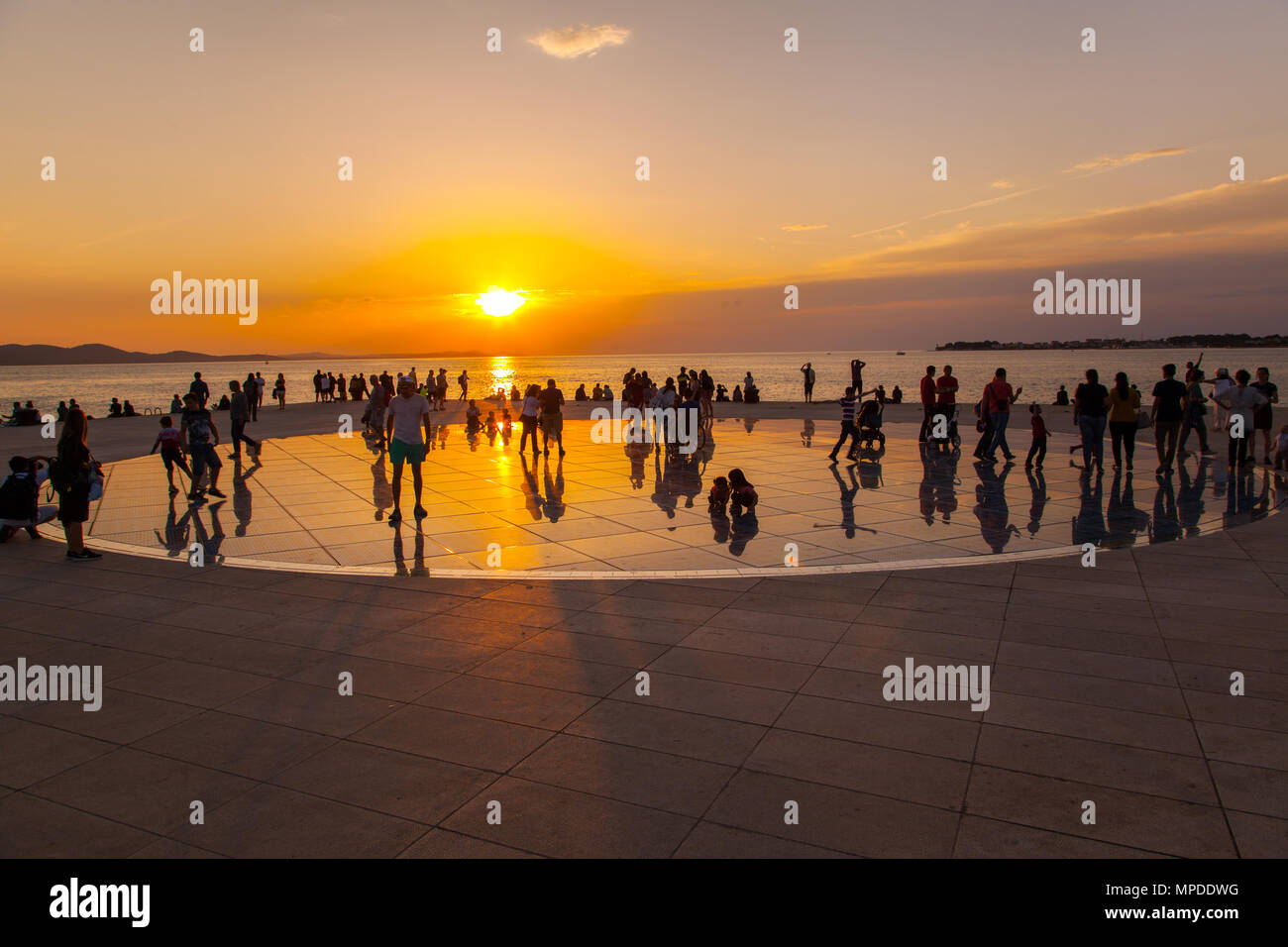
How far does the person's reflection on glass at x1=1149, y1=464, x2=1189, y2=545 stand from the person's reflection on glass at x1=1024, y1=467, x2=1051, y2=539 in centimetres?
126

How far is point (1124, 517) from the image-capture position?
35.0ft

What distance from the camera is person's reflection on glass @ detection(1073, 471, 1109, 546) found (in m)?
9.58

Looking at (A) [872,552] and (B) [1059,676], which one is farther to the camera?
(A) [872,552]

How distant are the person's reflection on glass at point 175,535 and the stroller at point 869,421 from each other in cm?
1304

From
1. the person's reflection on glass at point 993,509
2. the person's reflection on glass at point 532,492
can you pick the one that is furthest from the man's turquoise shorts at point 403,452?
the person's reflection on glass at point 993,509

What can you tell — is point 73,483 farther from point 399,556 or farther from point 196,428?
point 196,428

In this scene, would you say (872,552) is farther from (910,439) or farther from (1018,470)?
(910,439)

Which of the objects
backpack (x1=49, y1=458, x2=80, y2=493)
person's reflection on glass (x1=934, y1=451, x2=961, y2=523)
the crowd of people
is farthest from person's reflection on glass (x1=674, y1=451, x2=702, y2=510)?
backpack (x1=49, y1=458, x2=80, y2=493)

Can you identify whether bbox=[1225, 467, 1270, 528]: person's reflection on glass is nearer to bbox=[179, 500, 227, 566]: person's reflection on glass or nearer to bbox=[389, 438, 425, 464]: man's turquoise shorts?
bbox=[389, 438, 425, 464]: man's turquoise shorts

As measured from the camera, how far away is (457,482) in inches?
586

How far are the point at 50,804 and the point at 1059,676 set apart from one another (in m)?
5.84
